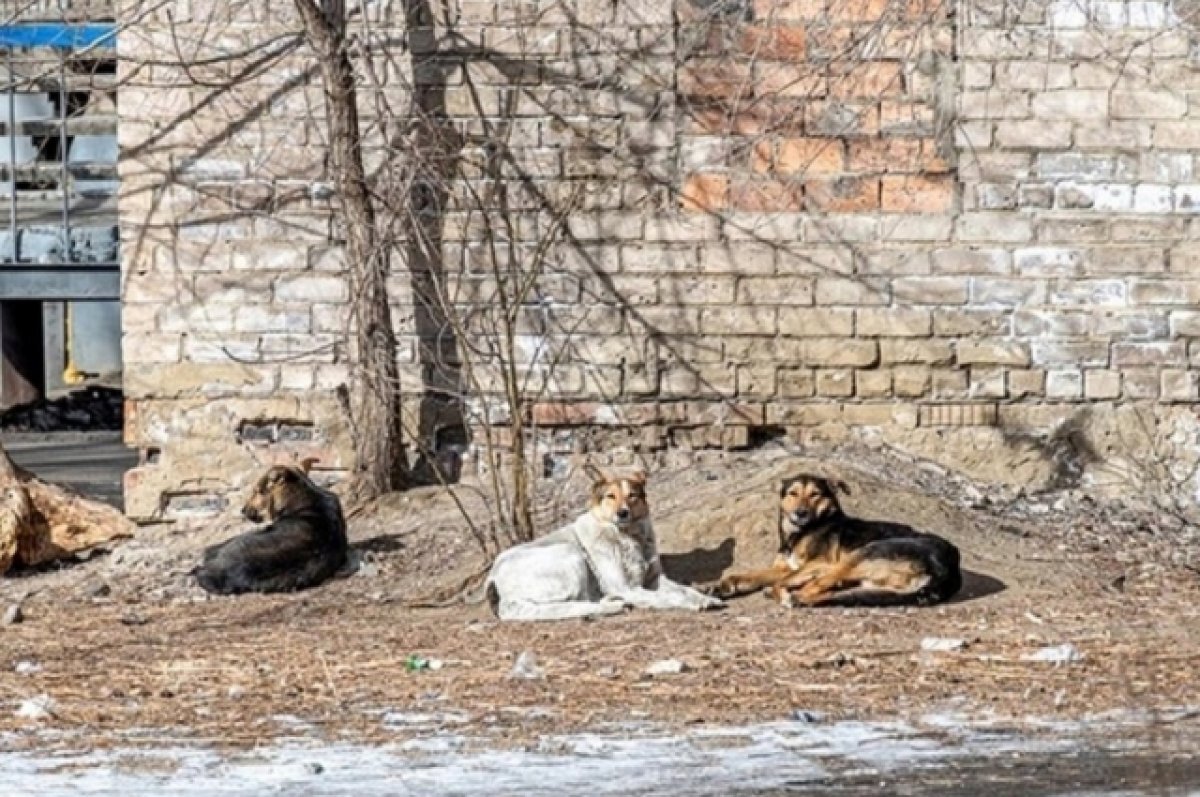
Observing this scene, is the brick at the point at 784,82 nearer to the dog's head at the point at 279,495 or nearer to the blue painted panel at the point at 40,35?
the dog's head at the point at 279,495

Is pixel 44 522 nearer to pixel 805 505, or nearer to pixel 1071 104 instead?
pixel 805 505

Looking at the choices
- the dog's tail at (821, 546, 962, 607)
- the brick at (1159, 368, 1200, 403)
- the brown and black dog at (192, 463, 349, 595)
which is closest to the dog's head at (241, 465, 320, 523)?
the brown and black dog at (192, 463, 349, 595)

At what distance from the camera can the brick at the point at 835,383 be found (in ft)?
46.5

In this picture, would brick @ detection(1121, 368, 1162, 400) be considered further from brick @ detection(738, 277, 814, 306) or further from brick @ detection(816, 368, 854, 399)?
brick @ detection(738, 277, 814, 306)

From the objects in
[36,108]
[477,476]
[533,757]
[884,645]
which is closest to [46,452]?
[36,108]

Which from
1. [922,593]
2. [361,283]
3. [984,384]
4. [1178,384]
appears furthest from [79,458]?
[922,593]

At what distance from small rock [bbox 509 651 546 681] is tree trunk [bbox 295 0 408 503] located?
13.4 ft

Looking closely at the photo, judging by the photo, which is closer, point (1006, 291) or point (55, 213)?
point (1006, 291)

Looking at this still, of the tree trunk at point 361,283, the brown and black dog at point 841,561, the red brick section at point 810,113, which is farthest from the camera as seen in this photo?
the red brick section at point 810,113

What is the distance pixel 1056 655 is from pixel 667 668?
1544mm

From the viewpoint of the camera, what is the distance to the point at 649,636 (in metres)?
10.5

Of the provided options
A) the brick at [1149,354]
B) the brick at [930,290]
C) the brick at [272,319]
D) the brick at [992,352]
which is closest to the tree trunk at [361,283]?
the brick at [272,319]

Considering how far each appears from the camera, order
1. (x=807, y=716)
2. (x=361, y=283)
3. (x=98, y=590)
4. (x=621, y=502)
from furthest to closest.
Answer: (x=361, y=283) < (x=98, y=590) < (x=621, y=502) < (x=807, y=716)

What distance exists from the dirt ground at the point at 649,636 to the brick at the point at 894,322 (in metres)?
0.68
